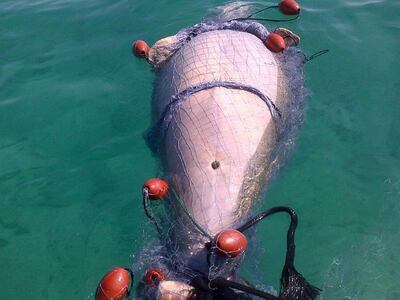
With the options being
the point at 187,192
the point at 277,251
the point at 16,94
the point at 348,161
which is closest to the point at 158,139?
the point at 187,192

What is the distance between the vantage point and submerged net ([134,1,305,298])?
398 centimetres

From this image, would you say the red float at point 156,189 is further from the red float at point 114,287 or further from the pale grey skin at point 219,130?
the red float at point 114,287

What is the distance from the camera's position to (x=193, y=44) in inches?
225

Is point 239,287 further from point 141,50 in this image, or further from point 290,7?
point 290,7

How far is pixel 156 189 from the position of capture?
14.3 feet

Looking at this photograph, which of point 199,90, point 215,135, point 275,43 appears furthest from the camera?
point 275,43

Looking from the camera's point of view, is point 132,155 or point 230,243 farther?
point 132,155

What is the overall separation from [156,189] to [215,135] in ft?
2.53

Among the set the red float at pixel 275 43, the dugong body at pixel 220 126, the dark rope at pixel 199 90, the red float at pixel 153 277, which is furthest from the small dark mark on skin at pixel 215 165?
the red float at pixel 275 43

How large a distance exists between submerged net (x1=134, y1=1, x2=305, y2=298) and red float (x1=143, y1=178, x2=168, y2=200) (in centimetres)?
11

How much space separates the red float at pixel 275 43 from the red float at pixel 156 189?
256 centimetres

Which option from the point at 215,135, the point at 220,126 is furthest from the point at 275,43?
the point at 215,135

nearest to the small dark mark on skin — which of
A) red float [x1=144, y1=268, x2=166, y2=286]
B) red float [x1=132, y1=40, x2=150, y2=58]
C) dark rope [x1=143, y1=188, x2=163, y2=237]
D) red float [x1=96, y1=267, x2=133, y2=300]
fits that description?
dark rope [x1=143, y1=188, x2=163, y2=237]

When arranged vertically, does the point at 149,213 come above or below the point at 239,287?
below
